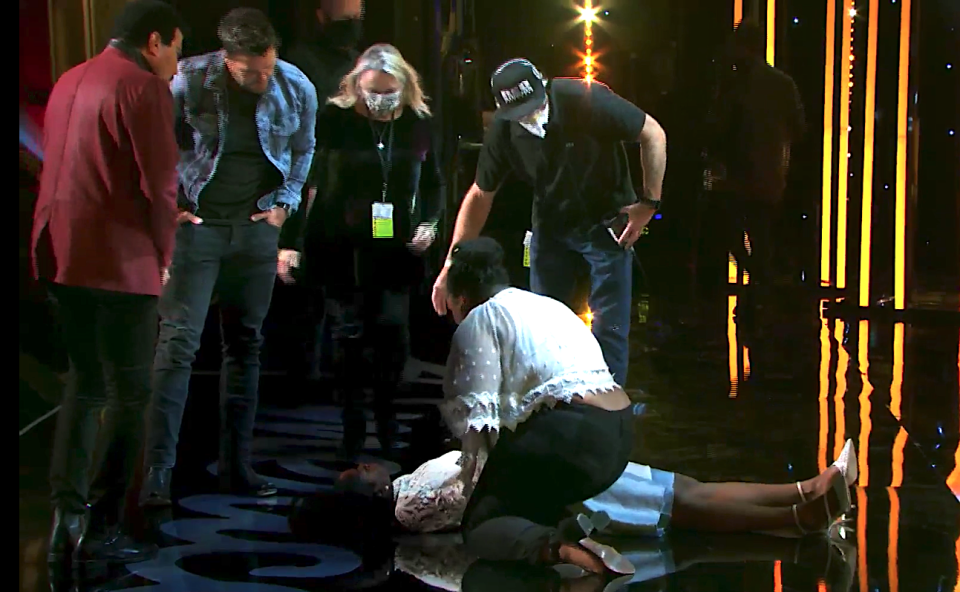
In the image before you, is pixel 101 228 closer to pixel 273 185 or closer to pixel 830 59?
pixel 273 185

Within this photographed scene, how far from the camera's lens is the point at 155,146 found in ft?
8.23

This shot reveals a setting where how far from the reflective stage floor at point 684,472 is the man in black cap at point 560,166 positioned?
0.32 meters

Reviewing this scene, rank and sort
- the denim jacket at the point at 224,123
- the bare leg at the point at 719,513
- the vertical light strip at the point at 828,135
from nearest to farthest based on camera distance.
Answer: the denim jacket at the point at 224,123 < the bare leg at the point at 719,513 < the vertical light strip at the point at 828,135

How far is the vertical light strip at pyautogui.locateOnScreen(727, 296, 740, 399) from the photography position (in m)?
2.85

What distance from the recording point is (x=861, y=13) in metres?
2.96

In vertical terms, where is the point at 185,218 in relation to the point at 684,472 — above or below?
above

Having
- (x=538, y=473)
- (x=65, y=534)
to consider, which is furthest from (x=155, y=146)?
(x=538, y=473)

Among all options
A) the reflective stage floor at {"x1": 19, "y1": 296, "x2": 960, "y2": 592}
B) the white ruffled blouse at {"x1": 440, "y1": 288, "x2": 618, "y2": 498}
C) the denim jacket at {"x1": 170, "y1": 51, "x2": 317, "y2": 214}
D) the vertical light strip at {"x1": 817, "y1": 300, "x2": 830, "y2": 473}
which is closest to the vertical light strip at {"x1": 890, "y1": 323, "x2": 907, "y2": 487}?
the reflective stage floor at {"x1": 19, "y1": 296, "x2": 960, "y2": 592}

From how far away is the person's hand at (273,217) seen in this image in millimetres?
2617

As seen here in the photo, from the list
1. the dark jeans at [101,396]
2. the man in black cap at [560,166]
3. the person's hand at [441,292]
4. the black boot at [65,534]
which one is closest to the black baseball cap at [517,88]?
the man in black cap at [560,166]

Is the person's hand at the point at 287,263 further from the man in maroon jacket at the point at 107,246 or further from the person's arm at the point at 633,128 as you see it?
the person's arm at the point at 633,128

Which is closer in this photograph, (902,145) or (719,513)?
(719,513)

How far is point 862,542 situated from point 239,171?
6.82 ft

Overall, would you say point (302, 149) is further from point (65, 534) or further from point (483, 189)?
point (65, 534)
